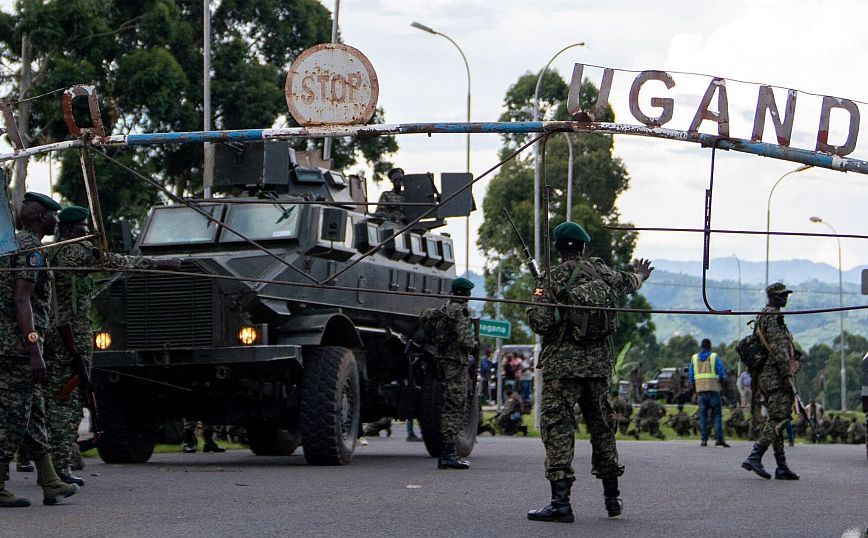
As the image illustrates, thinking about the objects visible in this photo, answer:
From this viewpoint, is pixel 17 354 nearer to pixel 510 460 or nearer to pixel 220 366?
pixel 220 366

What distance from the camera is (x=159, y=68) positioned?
29281 millimetres

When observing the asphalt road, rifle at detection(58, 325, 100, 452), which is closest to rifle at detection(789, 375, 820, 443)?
the asphalt road

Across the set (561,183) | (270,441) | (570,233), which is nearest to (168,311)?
(270,441)

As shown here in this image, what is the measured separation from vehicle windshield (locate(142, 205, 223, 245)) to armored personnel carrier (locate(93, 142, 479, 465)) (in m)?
0.01

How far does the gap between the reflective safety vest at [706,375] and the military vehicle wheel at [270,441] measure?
766cm

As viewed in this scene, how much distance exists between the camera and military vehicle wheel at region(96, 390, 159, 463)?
14578 millimetres

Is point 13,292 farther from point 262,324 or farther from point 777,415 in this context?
point 777,415

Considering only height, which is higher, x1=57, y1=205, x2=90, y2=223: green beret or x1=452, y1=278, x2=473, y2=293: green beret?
x1=57, y1=205, x2=90, y2=223: green beret

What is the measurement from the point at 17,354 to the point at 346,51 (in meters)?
2.85

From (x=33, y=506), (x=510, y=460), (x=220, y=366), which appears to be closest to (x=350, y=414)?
(x=220, y=366)

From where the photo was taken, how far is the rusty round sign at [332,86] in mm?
9023

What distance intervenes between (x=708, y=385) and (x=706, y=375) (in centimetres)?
17

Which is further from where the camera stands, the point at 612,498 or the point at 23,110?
the point at 23,110

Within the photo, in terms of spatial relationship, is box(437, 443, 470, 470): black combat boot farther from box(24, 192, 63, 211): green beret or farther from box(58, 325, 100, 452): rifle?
box(24, 192, 63, 211): green beret
